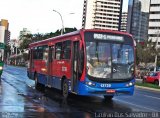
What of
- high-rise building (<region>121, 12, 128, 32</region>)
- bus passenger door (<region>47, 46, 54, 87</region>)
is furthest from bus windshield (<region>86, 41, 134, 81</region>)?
high-rise building (<region>121, 12, 128, 32</region>)

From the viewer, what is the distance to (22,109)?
14062 millimetres

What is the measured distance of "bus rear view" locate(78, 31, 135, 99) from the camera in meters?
16.9

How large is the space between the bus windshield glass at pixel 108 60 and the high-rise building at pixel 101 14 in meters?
138

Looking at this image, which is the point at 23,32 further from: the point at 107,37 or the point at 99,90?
the point at 99,90

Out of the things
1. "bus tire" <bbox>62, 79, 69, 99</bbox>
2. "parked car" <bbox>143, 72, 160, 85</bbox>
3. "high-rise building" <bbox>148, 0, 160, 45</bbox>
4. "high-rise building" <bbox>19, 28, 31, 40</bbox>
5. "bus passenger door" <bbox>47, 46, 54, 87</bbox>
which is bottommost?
"parked car" <bbox>143, 72, 160, 85</bbox>

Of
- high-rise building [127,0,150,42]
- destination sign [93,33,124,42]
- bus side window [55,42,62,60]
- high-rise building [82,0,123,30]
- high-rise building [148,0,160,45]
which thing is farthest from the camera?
high-rise building [127,0,150,42]

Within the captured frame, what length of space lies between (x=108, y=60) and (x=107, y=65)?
0.21 m

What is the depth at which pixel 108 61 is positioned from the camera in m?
17.1

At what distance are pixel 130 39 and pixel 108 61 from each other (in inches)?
64.5

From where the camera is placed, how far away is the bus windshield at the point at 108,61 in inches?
669

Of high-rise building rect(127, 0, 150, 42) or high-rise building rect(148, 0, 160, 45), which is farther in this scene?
high-rise building rect(127, 0, 150, 42)

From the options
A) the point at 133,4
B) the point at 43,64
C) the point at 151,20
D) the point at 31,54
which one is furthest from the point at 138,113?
the point at 133,4

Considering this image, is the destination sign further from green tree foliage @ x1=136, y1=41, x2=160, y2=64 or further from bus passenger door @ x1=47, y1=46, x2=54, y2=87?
green tree foliage @ x1=136, y1=41, x2=160, y2=64

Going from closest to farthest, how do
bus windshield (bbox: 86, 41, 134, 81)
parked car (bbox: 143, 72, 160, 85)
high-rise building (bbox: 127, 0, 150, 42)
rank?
bus windshield (bbox: 86, 41, 134, 81), parked car (bbox: 143, 72, 160, 85), high-rise building (bbox: 127, 0, 150, 42)
